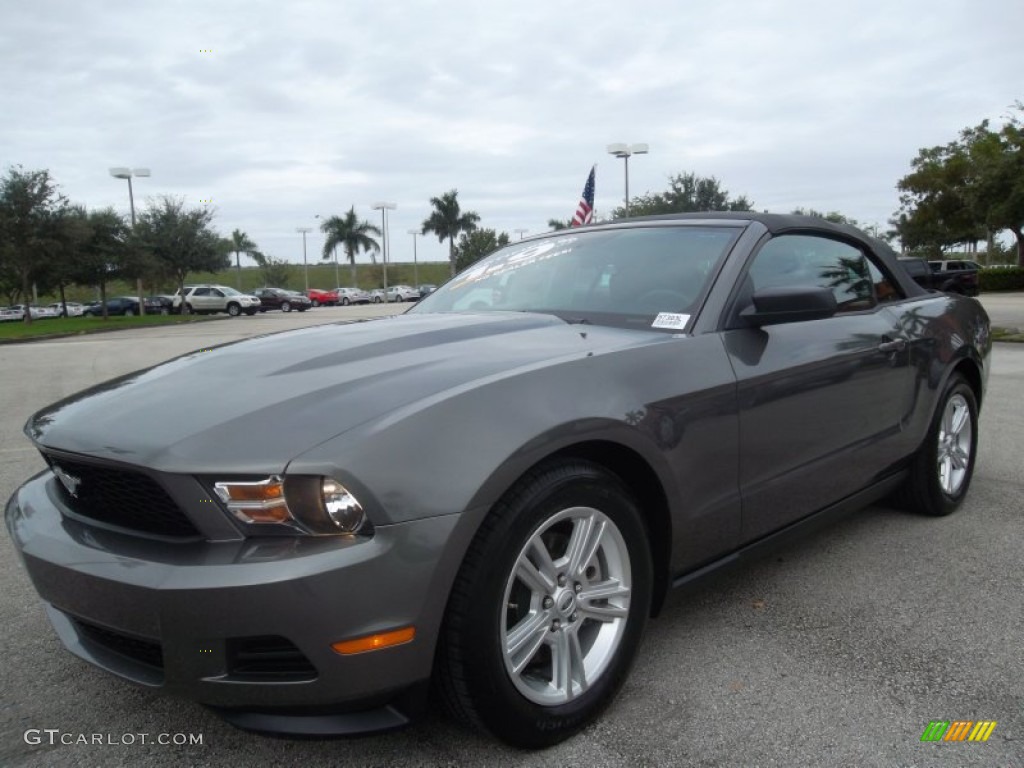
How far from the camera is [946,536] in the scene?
12.2ft

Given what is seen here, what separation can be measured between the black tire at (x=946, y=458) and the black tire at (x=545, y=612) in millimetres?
2201

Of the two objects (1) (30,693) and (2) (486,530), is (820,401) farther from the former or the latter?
(1) (30,693)

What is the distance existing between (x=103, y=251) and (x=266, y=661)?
37.3 meters

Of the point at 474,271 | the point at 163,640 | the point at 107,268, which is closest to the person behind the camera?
the point at 163,640

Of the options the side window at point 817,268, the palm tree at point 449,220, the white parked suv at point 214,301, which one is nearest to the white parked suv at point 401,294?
the palm tree at point 449,220

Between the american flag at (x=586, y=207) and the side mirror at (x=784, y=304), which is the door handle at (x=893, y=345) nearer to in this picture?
the side mirror at (x=784, y=304)

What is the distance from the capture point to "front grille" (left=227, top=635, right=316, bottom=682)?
1.74m

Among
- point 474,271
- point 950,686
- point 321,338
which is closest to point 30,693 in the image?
point 321,338

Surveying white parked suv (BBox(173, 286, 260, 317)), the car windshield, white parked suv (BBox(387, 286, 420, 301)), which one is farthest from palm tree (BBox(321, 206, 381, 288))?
the car windshield

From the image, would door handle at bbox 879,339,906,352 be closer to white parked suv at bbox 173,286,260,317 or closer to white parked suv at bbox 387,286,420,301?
white parked suv at bbox 173,286,260,317

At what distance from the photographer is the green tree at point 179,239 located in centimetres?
3781

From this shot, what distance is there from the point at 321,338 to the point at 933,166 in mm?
46450

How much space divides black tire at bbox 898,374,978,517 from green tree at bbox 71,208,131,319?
117 feet

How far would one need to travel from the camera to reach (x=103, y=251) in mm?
34281
